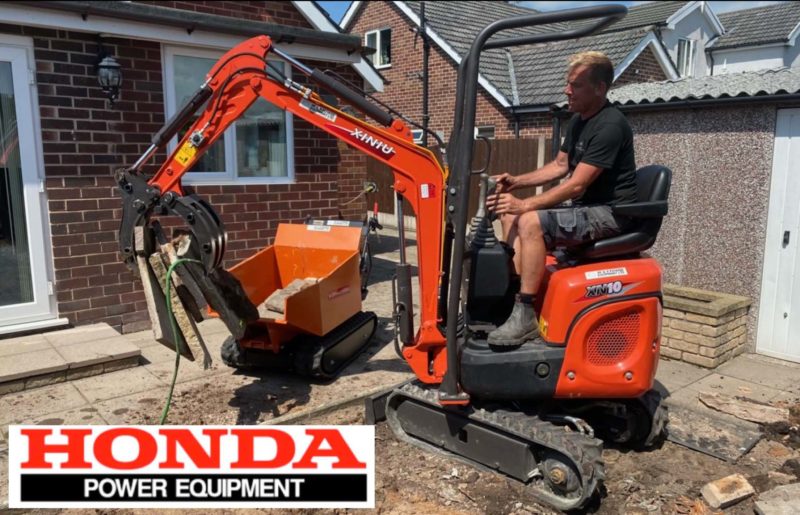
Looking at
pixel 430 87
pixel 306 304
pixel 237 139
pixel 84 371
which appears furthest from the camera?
pixel 430 87

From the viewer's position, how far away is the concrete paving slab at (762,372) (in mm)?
5215

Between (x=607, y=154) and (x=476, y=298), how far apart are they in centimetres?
111

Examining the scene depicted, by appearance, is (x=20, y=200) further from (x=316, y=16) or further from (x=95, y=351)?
(x=316, y=16)

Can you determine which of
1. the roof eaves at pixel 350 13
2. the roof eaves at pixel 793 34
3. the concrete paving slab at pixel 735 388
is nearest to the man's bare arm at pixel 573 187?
the concrete paving slab at pixel 735 388

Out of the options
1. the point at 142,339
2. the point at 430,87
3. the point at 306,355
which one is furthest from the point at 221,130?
the point at 430,87

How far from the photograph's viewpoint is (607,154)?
3537mm

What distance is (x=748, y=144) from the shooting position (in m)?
5.68

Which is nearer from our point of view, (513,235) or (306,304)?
(513,235)

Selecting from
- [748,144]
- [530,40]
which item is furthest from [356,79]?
[530,40]

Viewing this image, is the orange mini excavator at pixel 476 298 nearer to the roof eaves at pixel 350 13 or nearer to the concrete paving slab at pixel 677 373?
the concrete paving slab at pixel 677 373

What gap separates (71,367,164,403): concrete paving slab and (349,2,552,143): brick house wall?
37.2 feet

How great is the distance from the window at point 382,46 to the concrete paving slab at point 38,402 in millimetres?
15322

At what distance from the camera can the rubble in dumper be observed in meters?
5.19

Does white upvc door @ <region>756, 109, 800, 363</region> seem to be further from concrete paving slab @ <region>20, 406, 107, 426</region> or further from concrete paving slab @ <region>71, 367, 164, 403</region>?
concrete paving slab @ <region>20, 406, 107, 426</region>
